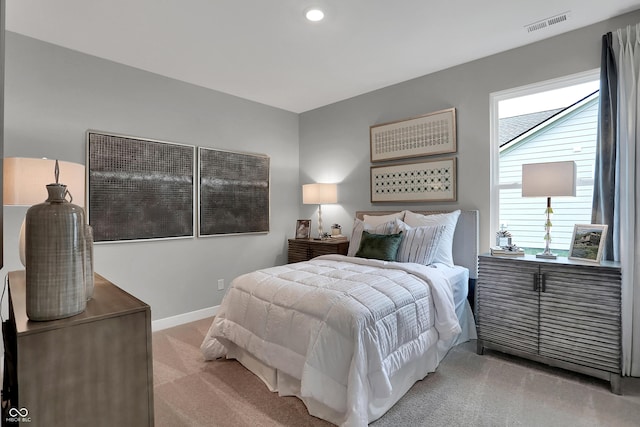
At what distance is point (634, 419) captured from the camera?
1908 mm

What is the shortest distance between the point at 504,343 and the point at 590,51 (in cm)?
247

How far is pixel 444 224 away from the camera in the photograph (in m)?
3.17

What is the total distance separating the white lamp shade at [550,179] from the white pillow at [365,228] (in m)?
1.17

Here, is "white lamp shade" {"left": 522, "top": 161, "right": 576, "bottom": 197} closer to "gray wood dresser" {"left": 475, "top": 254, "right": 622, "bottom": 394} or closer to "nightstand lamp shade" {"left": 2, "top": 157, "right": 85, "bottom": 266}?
"gray wood dresser" {"left": 475, "top": 254, "right": 622, "bottom": 394}

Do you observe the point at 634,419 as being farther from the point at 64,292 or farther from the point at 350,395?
the point at 64,292

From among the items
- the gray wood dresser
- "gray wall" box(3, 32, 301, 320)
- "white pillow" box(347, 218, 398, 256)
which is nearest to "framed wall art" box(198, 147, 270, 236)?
"gray wall" box(3, 32, 301, 320)

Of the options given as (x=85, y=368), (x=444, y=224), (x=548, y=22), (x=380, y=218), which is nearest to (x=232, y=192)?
(x=380, y=218)

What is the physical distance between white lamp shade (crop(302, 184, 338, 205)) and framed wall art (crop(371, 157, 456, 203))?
54cm

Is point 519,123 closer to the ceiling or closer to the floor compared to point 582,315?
closer to the ceiling

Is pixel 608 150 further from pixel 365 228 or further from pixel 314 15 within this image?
pixel 314 15

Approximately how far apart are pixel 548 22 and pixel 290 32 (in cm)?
204

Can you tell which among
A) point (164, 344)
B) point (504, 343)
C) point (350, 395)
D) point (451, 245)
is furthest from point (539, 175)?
point (164, 344)

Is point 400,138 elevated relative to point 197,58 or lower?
lower

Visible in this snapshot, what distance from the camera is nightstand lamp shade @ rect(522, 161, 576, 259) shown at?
2474 millimetres
